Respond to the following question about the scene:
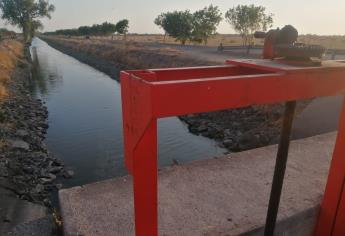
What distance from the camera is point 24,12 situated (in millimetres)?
67250

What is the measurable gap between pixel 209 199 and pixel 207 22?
50388mm

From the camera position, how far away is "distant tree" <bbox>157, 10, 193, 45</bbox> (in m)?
53.5

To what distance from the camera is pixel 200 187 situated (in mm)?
4125

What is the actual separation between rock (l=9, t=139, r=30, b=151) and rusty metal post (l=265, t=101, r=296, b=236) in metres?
8.49

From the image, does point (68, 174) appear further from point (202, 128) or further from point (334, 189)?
point (334, 189)

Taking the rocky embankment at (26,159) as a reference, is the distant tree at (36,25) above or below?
above

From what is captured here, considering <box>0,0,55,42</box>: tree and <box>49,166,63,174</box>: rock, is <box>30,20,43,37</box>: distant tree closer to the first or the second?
<box>0,0,55,42</box>: tree

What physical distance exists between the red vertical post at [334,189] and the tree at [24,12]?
7413 centimetres

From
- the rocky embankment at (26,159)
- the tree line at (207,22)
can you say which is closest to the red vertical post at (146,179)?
the rocky embankment at (26,159)

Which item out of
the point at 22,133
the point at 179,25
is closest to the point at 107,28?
the point at 179,25

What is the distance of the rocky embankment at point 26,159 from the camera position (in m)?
7.25

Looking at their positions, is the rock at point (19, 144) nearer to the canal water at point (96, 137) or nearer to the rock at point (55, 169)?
the canal water at point (96, 137)

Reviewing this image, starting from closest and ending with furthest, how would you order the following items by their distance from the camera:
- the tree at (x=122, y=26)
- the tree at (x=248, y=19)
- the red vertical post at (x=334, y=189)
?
the red vertical post at (x=334, y=189), the tree at (x=248, y=19), the tree at (x=122, y=26)

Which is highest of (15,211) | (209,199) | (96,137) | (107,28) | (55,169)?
(209,199)
